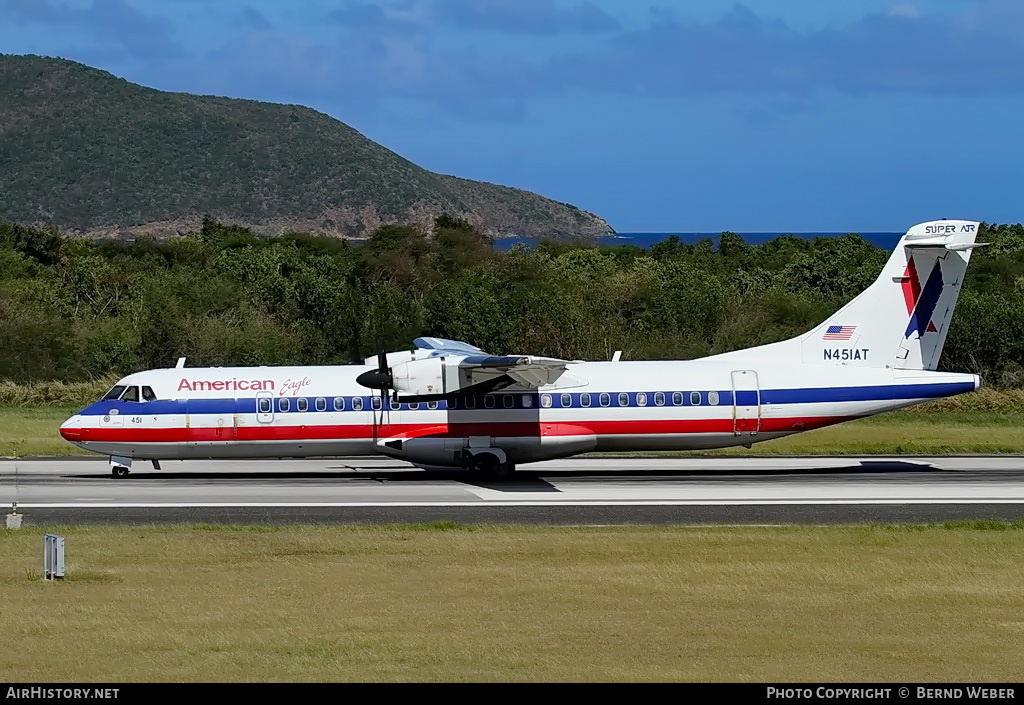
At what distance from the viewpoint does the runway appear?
86.5 ft

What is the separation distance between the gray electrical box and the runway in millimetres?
6842

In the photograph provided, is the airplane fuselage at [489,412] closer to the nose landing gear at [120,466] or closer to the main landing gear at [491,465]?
the main landing gear at [491,465]

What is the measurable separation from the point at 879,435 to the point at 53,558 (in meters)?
33.0

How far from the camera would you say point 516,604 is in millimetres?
16938

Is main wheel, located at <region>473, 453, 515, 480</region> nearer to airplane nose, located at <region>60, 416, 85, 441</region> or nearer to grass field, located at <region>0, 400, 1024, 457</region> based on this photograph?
airplane nose, located at <region>60, 416, 85, 441</region>

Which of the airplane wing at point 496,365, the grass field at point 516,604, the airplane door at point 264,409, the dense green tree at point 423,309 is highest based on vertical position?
the dense green tree at point 423,309

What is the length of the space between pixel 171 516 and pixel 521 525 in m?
7.39

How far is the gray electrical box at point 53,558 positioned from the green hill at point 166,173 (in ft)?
532

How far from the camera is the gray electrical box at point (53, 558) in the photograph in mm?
18406

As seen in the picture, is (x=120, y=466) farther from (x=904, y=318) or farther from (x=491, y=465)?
(x=904, y=318)

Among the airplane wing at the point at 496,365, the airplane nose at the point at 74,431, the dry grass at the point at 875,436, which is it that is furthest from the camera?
the dry grass at the point at 875,436

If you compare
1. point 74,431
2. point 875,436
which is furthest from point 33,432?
point 875,436

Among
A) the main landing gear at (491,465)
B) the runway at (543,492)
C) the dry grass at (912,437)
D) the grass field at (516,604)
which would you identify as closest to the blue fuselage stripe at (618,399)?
the main landing gear at (491,465)
